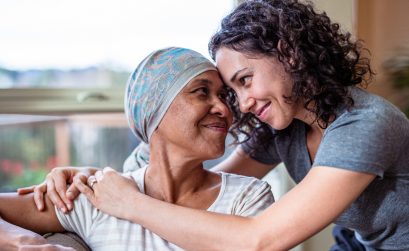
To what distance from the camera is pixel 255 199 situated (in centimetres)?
151

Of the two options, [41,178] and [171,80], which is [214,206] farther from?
[41,178]

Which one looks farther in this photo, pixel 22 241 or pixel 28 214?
pixel 28 214

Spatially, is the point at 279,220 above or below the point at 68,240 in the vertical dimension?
above

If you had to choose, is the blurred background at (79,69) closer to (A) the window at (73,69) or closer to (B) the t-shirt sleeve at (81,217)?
(A) the window at (73,69)

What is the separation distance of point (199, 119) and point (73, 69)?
113cm

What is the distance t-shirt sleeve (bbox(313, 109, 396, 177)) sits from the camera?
1.28m

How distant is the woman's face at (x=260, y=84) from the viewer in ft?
4.77

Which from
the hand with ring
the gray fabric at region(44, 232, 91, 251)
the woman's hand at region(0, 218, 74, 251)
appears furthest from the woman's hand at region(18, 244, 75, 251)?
the hand with ring

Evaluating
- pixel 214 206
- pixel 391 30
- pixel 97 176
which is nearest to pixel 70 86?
pixel 97 176

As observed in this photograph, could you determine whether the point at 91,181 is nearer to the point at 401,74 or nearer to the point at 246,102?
the point at 246,102

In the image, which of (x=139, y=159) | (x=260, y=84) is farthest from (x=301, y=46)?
(x=139, y=159)

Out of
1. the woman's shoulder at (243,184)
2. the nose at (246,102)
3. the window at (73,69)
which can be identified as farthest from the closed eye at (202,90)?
the window at (73,69)

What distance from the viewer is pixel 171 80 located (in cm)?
151

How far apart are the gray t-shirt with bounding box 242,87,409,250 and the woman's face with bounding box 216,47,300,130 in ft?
0.52
